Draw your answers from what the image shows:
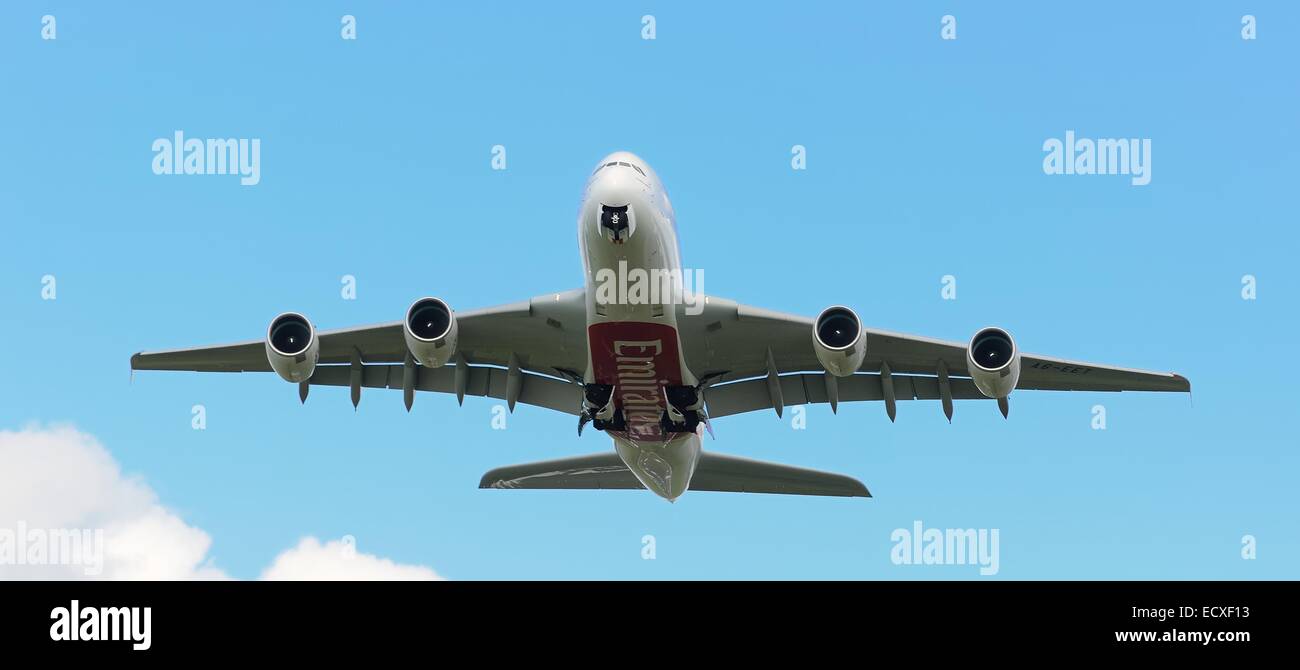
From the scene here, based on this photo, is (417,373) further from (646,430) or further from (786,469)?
(786,469)

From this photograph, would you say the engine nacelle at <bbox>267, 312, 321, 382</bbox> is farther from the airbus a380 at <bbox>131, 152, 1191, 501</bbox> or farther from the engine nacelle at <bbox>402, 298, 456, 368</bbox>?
the engine nacelle at <bbox>402, 298, 456, 368</bbox>

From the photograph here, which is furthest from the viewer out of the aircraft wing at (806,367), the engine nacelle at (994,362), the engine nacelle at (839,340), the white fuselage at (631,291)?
the aircraft wing at (806,367)

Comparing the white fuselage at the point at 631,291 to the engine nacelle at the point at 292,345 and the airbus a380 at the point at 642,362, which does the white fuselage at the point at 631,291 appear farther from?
the engine nacelle at the point at 292,345

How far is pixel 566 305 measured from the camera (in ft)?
79.8

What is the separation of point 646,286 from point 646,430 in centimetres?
446

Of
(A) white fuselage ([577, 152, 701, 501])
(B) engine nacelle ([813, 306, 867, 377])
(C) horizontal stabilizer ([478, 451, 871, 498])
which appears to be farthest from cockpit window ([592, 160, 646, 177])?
(C) horizontal stabilizer ([478, 451, 871, 498])

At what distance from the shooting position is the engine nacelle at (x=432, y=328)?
23.2 meters

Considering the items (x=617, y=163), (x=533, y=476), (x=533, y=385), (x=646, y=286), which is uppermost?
(x=617, y=163)

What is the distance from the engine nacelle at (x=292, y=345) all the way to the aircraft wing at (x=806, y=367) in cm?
669

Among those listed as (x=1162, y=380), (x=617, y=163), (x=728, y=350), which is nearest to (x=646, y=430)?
(x=728, y=350)

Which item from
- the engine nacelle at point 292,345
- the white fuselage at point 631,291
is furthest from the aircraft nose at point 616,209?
the engine nacelle at point 292,345

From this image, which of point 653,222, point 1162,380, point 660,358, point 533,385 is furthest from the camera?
point 533,385

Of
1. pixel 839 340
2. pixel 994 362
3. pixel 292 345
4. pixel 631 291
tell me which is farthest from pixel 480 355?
pixel 994 362

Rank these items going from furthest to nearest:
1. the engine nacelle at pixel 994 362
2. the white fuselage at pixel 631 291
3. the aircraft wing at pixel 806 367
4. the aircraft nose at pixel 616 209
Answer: the aircraft wing at pixel 806 367, the engine nacelle at pixel 994 362, the white fuselage at pixel 631 291, the aircraft nose at pixel 616 209
